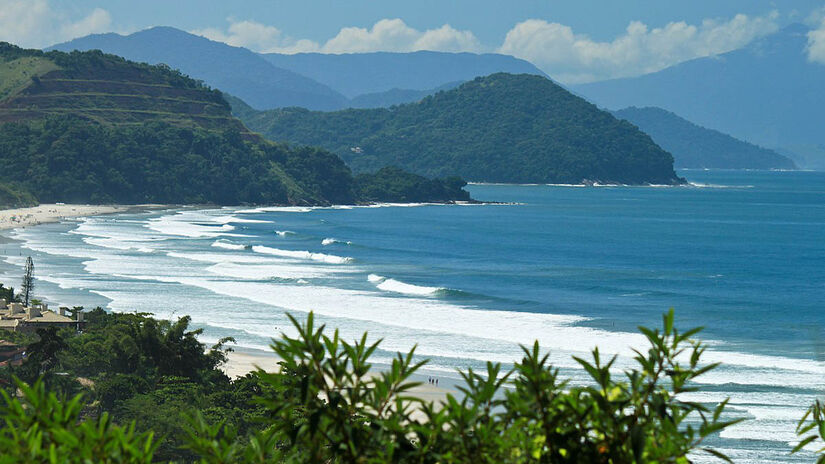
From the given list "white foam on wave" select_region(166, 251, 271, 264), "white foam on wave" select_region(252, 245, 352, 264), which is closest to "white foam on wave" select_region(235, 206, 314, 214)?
"white foam on wave" select_region(252, 245, 352, 264)

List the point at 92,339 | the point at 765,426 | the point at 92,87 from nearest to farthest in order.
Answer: the point at 765,426
the point at 92,339
the point at 92,87

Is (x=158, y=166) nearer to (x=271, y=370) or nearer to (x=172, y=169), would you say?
(x=172, y=169)

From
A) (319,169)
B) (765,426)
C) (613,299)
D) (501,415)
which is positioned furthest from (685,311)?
(319,169)

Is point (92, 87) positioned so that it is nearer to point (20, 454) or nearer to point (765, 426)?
point (765, 426)

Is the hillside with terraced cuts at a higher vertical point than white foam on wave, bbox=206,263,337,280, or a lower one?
higher

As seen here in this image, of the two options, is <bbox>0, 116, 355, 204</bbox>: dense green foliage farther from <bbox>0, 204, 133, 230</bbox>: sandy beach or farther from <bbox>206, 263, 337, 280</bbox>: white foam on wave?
<bbox>206, 263, 337, 280</bbox>: white foam on wave

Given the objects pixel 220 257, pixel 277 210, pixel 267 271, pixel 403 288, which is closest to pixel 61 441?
pixel 403 288
